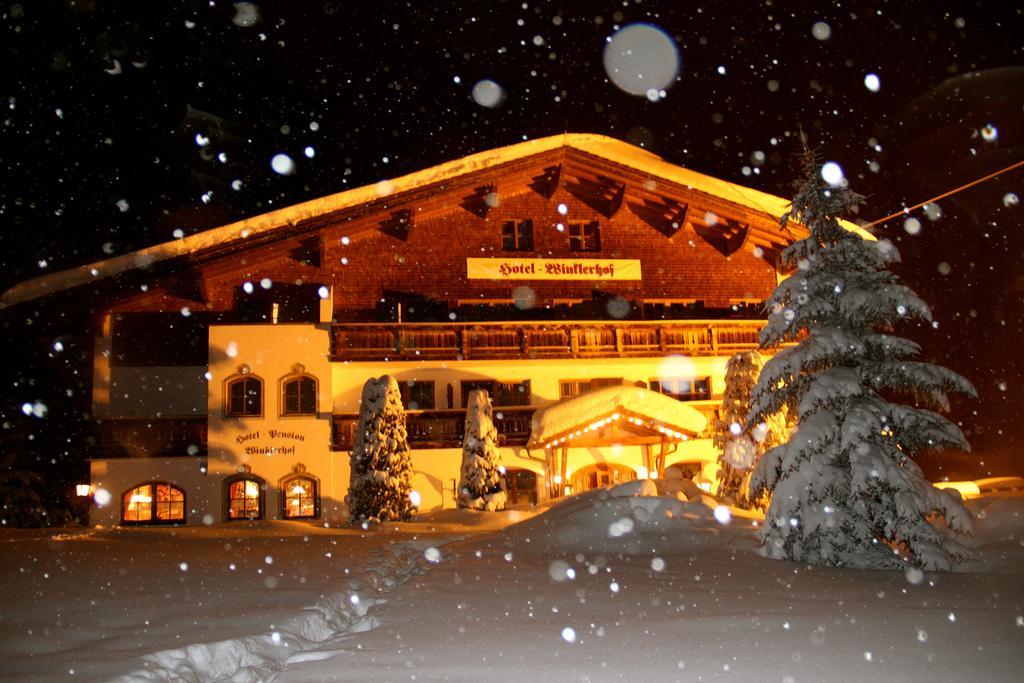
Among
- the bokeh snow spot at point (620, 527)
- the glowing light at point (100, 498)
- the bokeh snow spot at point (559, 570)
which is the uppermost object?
the glowing light at point (100, 498)

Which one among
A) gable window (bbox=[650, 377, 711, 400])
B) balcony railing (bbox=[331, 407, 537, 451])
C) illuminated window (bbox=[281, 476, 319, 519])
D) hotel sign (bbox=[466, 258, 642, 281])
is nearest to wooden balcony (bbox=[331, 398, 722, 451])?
balcony railing (bbox=[331, 407, 537, 451])

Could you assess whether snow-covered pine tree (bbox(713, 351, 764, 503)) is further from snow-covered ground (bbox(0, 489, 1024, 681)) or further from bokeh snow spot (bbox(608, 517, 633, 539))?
bokeh snow spot (bbox(608, 517, 633, 539))

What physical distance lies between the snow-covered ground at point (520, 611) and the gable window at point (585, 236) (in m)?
16.1

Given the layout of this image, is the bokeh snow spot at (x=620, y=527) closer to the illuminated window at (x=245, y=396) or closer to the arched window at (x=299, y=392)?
the arched window at (x=299, y=392)

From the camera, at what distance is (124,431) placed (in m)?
25.7

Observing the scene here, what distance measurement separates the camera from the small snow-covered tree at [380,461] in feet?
76.0

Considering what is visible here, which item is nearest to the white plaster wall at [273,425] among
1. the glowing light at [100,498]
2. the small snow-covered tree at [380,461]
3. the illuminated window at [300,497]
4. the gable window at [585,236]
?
the illuminated window at [300,497]

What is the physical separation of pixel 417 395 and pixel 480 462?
4.36 meters

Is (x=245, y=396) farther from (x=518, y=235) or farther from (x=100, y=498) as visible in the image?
(x=518, y=235)

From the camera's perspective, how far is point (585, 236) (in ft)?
101

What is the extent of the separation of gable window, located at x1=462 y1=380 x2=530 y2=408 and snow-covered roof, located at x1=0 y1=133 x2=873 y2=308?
24.8 feet

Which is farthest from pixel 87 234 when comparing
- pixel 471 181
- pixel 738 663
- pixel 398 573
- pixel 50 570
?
pixel 738 663

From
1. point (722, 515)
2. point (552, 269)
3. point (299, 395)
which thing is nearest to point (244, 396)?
point (299, 395)

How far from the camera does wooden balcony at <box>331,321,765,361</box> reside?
27.0m
